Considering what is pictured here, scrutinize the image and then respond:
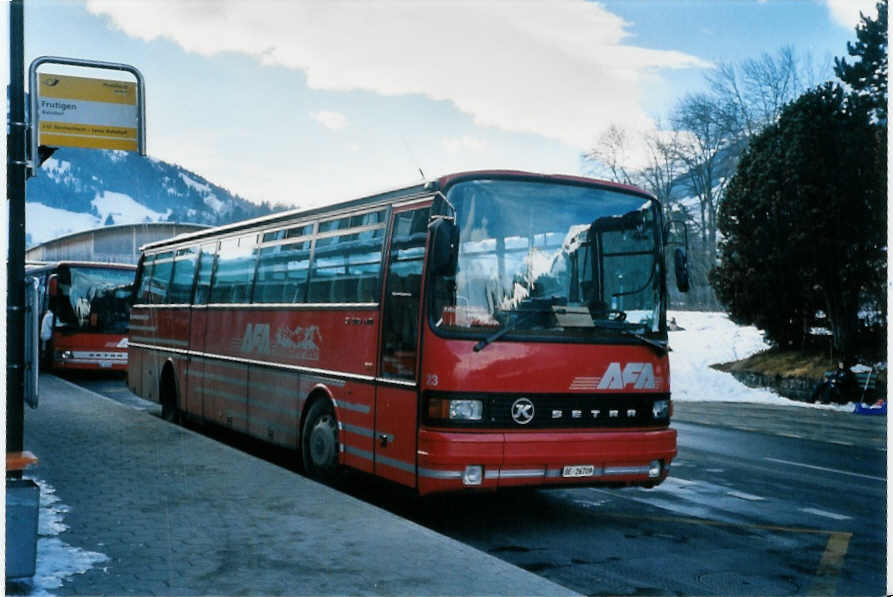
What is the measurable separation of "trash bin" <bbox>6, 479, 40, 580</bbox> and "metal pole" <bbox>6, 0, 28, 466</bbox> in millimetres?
350

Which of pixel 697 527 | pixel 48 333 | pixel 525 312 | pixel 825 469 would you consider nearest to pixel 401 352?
pixel 525 312

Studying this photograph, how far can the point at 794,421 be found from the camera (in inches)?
783

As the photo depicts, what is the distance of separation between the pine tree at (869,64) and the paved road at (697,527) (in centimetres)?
1513

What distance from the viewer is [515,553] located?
795 cm

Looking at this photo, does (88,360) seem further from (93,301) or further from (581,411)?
(581,411)

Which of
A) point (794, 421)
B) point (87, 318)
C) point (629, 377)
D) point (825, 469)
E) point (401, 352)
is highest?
point (87, 318)

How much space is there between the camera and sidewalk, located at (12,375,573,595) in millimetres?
6020

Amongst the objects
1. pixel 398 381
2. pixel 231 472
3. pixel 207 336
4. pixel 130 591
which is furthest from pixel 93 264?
pixel 130 591

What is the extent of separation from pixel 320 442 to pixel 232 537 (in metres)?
3.19

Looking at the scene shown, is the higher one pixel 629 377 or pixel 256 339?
pixel 256 339

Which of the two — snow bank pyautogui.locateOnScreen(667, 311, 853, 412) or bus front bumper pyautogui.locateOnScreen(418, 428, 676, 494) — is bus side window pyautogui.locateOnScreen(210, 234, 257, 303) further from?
snow bank pyautogui.locateOnScreen(667, 311, 853, 412)

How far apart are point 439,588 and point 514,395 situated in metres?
2.68

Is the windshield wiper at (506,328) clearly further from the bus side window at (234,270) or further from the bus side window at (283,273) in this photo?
the bus side window at (234,270)

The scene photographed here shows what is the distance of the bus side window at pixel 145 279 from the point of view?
17.6m
